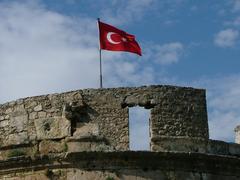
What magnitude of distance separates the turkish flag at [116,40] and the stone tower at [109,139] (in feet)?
4.14

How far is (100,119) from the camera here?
14922 millimetres

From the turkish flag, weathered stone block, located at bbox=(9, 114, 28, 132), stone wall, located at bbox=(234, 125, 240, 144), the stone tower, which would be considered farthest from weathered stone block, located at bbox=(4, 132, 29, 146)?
stone wall, located at bbox=(234, 125, 240, 144)

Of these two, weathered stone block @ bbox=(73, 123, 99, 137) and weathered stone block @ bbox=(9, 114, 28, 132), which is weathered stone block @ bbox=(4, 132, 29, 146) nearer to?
weathered stone block @ bbox=(9, 114, 28, 132)

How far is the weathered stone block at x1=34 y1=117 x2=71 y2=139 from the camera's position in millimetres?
15047

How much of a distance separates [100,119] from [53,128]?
104 centimetres

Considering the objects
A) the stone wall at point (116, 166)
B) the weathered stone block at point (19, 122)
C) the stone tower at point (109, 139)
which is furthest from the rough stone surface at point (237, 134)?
the weathered stone block at point (19, 122)

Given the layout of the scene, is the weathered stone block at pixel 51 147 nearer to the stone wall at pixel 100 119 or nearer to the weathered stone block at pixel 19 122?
the stone wall at pixel 100 119

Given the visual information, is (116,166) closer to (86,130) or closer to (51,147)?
(86,130)

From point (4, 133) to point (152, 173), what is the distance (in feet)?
11.2

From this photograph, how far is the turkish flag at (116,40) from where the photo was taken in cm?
1591

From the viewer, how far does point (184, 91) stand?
15305 millimetres

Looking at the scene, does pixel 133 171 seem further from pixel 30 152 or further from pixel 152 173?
pixel 30 152

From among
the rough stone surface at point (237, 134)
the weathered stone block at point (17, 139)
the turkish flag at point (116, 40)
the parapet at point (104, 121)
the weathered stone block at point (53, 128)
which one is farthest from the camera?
the rough stone surface at point (237, 134)

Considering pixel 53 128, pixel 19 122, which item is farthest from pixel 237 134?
pixel 19 122
